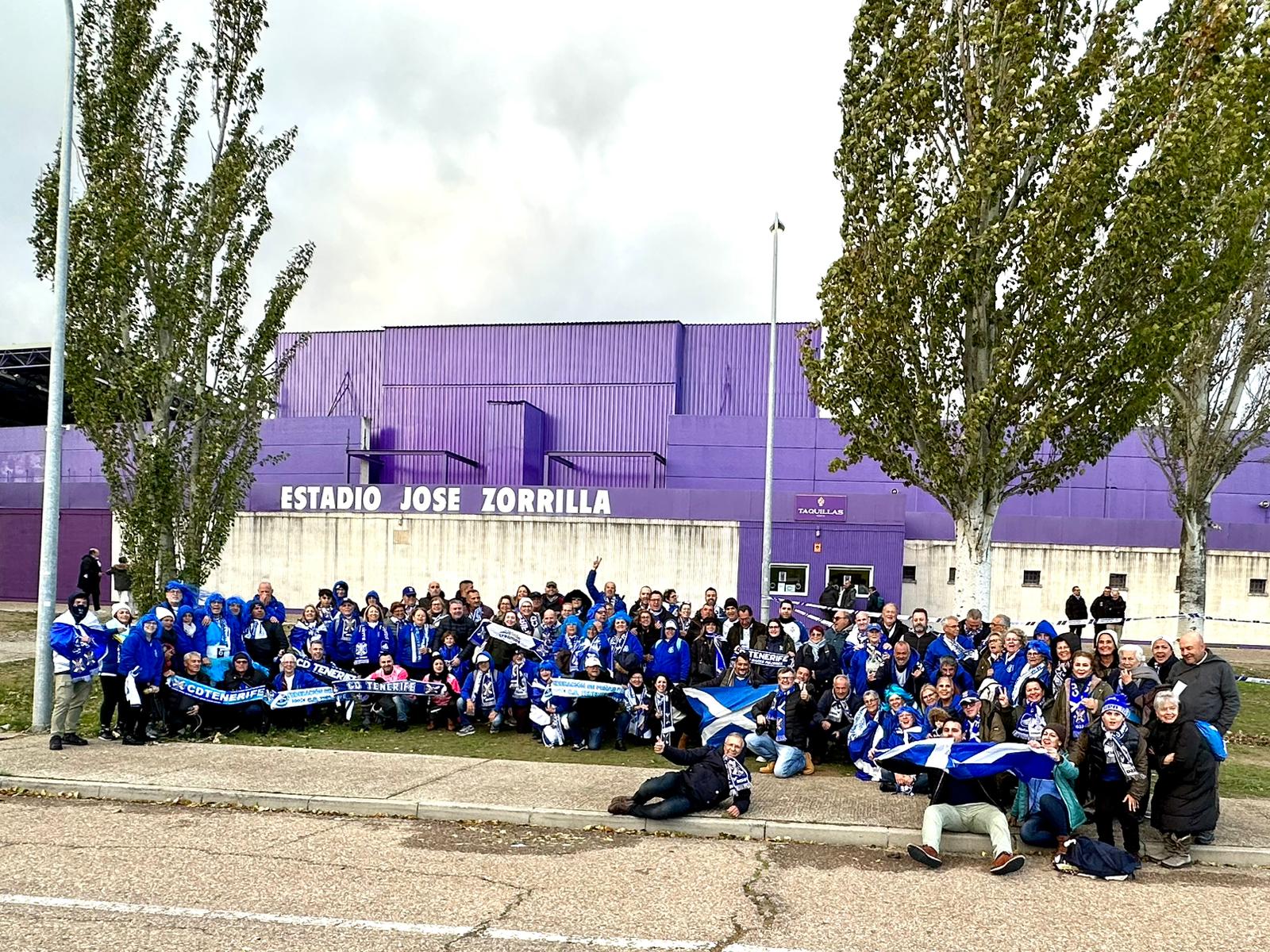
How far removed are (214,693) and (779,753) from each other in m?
7.11

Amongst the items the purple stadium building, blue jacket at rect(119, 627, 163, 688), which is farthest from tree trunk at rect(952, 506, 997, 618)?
blue jacket at rect(119, 627, 163, 688)

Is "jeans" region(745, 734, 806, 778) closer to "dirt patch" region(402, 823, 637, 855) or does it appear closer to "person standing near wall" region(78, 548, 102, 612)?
"dirt patch" region(402, 823, 637, 855)

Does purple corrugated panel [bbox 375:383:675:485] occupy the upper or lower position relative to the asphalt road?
upper

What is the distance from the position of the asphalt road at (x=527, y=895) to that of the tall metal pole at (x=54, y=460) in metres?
4.05

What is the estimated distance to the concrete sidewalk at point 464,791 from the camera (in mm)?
8594

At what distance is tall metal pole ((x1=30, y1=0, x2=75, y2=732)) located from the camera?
12156 mm

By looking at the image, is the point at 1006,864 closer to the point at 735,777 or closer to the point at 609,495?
the point at 735,777

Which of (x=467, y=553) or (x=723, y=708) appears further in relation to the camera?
(x=467, y=553)

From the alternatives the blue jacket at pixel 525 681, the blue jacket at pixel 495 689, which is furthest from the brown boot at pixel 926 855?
the blue jacket at pixel 495 689

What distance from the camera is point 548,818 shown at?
8820mm

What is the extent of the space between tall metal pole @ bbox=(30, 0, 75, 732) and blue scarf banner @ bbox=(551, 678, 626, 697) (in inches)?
249

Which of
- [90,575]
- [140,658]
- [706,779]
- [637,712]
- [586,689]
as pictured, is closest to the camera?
[706,779]

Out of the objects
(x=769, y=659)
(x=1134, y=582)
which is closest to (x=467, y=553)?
(x=769, y=659)

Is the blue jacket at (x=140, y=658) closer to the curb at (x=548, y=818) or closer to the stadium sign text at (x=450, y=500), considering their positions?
the curb at (x=548, y=818)
